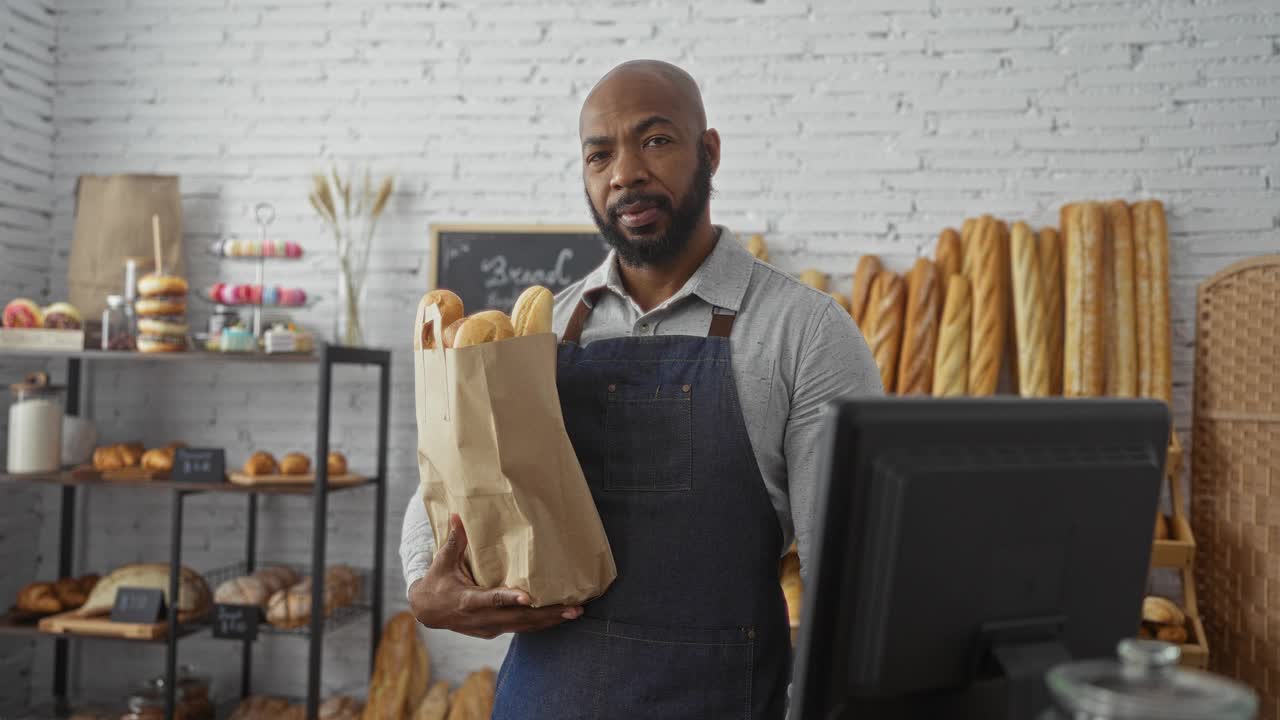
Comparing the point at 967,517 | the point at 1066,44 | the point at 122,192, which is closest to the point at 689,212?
the point at 967,517

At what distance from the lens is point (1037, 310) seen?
2.96 metres

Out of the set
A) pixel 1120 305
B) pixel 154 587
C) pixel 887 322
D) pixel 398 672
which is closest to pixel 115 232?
pixel 154 587

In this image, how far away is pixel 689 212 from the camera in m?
1.52

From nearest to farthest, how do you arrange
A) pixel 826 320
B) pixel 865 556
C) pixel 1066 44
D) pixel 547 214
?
1. pixel 865 556
2. pixel 826 320
3. pixel 1066 44
4. pixel 547 214

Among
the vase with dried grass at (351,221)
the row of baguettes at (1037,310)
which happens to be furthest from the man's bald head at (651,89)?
the vase with dried grass at (351,221)

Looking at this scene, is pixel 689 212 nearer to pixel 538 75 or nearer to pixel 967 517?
pixel 967 517

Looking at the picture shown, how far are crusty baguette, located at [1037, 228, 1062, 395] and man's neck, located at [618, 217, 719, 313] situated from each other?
1.81 metres

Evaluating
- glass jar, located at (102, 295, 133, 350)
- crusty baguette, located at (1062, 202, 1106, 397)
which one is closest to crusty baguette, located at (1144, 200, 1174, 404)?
crusty baguette, located at (1062, 202, 1106, 397)

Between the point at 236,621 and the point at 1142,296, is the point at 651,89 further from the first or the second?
the point at 236,621

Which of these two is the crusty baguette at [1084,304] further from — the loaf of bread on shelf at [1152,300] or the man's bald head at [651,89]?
the man's bald head at [651,89]

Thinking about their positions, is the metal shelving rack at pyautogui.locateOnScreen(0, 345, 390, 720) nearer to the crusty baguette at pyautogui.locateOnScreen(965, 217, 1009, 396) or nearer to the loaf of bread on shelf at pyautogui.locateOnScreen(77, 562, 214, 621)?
the loaf of bread on shelf at pyautogui.locateOnScreen(77, 562, 214, 621)

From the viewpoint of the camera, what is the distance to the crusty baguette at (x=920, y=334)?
9.77 ft

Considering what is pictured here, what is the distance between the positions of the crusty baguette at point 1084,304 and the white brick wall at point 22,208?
3649 millimetres

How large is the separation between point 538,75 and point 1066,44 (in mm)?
1776
